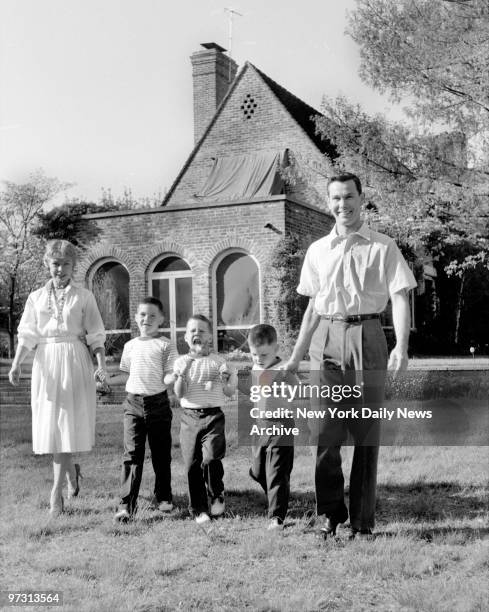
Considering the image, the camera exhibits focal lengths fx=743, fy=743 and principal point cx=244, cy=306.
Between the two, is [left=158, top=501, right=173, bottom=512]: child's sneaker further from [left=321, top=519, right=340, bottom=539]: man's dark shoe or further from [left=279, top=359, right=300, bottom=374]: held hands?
[left=279, top=359, right=300, bottom=374]: held hands

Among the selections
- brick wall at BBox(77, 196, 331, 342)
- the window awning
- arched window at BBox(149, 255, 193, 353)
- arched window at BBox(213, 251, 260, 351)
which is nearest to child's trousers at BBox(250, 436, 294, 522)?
brick wall at BBox(77, 196, 331, 342)

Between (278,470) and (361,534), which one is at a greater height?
(278,470)

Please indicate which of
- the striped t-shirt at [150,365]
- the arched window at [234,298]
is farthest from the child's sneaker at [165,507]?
the arched window at [234,298]

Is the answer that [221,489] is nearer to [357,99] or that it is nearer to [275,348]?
[275,348]

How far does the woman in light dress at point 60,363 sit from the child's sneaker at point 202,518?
0.86 metres

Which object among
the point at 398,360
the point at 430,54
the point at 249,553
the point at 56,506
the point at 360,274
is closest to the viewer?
the point at 398,360

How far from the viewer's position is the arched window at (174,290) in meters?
18.1

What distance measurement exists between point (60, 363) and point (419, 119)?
800 centimetres

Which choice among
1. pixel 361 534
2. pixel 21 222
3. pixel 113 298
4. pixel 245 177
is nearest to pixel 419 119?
pixel 361 534

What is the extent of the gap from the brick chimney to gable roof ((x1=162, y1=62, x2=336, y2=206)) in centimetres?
94

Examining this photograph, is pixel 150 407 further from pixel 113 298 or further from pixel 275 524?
pixel 113 298

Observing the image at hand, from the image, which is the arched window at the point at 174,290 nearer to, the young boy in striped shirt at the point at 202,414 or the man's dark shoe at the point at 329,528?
the young boy in striped shirt at the point at 202,414

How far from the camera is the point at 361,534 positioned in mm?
4125

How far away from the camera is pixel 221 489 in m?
4.79
